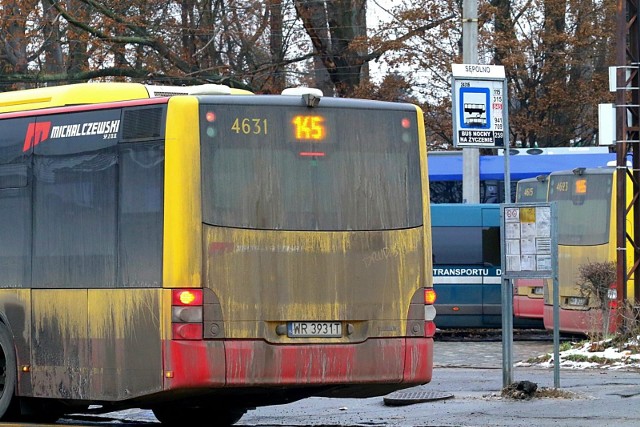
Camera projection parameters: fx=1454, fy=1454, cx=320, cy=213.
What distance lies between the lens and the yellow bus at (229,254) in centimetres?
1096

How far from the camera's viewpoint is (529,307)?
2664cm

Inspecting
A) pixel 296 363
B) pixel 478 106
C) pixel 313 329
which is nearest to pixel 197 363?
pixel 296 363

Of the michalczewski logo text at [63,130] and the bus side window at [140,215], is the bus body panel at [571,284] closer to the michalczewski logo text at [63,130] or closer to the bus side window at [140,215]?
the michalczewski logo text at [63,130]

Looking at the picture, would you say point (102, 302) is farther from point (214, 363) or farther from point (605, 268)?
point (605, 268)

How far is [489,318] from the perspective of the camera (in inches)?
1070

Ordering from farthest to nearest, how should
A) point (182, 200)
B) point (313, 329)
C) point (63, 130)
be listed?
point (63, 130) → point (313, 329) → point (182, 200)

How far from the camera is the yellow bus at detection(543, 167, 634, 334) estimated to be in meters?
23.7

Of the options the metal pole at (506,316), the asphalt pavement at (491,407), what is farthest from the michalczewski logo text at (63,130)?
the metal pole at (506,316)

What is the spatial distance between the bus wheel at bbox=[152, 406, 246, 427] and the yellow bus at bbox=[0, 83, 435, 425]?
1070 millimetres

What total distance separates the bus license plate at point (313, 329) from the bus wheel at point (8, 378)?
8.83 feet

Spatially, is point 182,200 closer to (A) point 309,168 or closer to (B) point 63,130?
(A) point 309,168

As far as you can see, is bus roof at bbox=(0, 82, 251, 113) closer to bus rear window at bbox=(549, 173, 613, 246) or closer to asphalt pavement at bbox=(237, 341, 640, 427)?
asphalt pavement at bbox=(237, 341, 640, 427)

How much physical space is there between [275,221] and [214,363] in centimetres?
121

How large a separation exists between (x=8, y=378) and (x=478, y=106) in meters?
5.21
